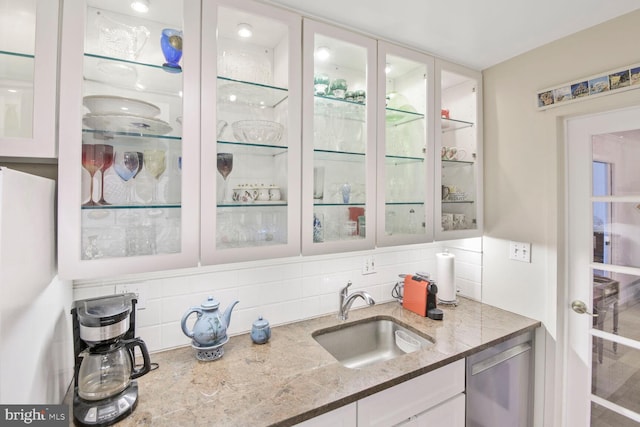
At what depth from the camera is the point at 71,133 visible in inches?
36.3

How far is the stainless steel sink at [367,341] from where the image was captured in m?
1.57

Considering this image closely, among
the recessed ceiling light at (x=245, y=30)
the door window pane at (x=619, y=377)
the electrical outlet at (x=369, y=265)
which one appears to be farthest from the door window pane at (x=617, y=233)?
the recessed ceiling light at (x=245, y=30)

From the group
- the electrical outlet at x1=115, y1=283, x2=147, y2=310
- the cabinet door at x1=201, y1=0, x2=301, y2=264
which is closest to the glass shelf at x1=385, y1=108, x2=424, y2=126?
the cabinet door at x1=201, y1=0, x2=301, y2=264

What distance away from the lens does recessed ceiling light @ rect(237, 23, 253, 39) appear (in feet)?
4.01

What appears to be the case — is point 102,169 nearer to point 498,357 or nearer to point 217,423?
point 217,423

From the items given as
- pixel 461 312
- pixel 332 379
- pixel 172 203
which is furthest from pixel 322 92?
pixel 461 312

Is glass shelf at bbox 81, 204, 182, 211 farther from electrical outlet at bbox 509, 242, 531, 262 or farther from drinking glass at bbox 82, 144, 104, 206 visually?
electrical outlet at bbox 509, 242, 531, 262

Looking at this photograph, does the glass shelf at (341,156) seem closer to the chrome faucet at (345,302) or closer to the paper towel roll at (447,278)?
the chrome faucet at (345,302)

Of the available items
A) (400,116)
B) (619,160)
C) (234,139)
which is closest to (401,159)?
(400,116)

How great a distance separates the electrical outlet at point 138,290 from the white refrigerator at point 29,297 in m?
0.22

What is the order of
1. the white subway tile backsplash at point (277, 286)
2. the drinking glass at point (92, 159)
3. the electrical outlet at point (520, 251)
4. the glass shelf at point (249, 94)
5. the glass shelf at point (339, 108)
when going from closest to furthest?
1. the drinking glass at point (92, 159)
2. the glass shelf at point (249, 94)
3. the white subway tile backsplash at point (277, 286)
4. the glass shelf at point (339, 108)
5. the electrical outlet at point (520, 251)

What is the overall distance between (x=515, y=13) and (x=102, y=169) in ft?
5.97

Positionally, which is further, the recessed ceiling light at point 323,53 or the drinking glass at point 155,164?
the recessed ceiling light at point 323,53

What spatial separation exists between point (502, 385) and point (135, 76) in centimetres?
217
